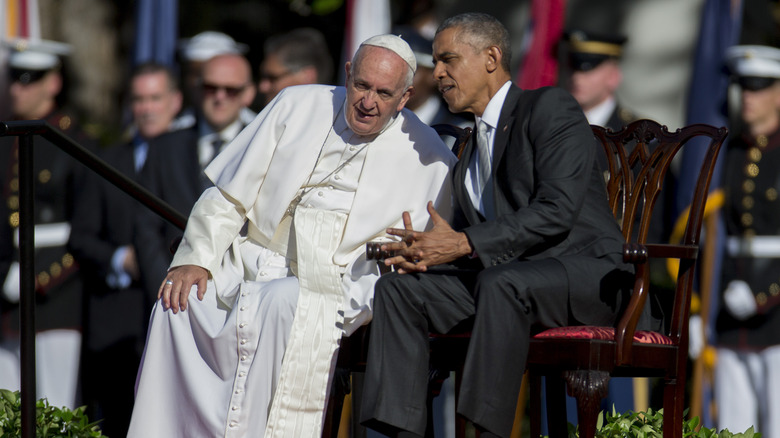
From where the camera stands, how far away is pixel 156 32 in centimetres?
868

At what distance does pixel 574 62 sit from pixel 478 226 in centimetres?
317

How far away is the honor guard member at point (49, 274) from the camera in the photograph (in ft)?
24.5

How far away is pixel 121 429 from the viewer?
7.18m

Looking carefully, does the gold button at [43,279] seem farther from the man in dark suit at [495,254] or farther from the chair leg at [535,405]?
the chair leg at [535,405]

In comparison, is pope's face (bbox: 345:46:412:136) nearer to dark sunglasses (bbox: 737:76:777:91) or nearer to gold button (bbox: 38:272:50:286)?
dark sunglasses (bbox: 737:76:777:91)

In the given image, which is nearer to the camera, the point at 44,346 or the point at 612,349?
the point at 612,349

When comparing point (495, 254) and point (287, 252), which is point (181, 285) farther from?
point (495, 254)

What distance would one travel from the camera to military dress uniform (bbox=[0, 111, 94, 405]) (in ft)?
24.5

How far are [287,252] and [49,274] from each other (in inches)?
114

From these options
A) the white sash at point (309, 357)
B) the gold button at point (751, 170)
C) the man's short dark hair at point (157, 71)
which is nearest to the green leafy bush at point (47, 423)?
the white sash at point (309, 357)

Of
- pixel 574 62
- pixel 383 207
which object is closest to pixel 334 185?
pixel 383 207

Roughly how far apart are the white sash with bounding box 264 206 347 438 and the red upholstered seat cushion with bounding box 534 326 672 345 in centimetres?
82

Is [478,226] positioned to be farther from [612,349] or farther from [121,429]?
[121,429]

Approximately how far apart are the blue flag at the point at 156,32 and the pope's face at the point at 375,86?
379cm
